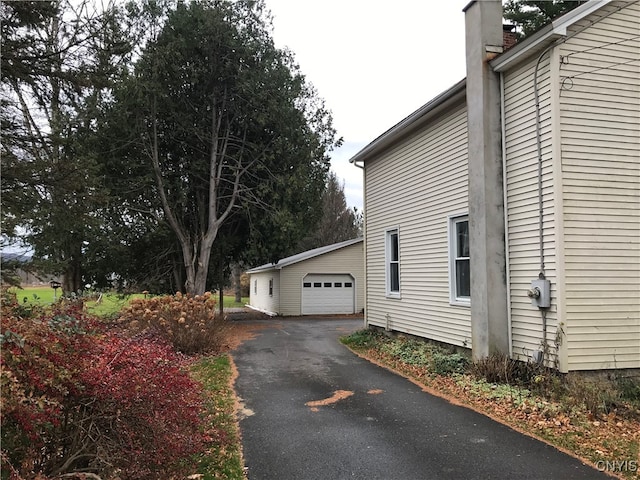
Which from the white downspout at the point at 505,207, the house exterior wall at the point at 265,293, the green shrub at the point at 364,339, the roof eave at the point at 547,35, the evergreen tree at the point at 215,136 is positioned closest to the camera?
the roof eave at the point at 547,35

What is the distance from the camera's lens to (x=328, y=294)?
82.6 feet

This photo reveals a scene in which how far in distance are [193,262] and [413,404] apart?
50.1 feet

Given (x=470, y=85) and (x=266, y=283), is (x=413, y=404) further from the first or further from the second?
(x=266, y=283)

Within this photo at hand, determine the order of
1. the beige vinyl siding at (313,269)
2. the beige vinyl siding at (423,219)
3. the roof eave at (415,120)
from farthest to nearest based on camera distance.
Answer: the beige vinyl siding at (313,269), the beige vinyl siding at (423,219), the roof eave at (415,120)

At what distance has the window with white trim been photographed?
894 cm

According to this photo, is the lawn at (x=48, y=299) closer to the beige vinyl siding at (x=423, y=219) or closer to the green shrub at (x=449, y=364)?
the green shrub at (x=449, y=364)

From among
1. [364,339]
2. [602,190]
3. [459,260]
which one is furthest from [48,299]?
[602,190]

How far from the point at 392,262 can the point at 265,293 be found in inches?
705

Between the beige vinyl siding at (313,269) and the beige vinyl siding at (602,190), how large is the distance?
18062 mm

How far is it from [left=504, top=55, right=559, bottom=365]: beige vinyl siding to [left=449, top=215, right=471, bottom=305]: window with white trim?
4.55 feet

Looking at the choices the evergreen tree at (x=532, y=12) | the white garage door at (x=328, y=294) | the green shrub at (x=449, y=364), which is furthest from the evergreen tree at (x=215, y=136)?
the green shrub at (x=449, y=364)

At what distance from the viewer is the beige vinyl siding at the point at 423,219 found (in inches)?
359

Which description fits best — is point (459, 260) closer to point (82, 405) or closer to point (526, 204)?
point (526, 204)

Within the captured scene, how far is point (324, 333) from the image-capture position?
15.5m
